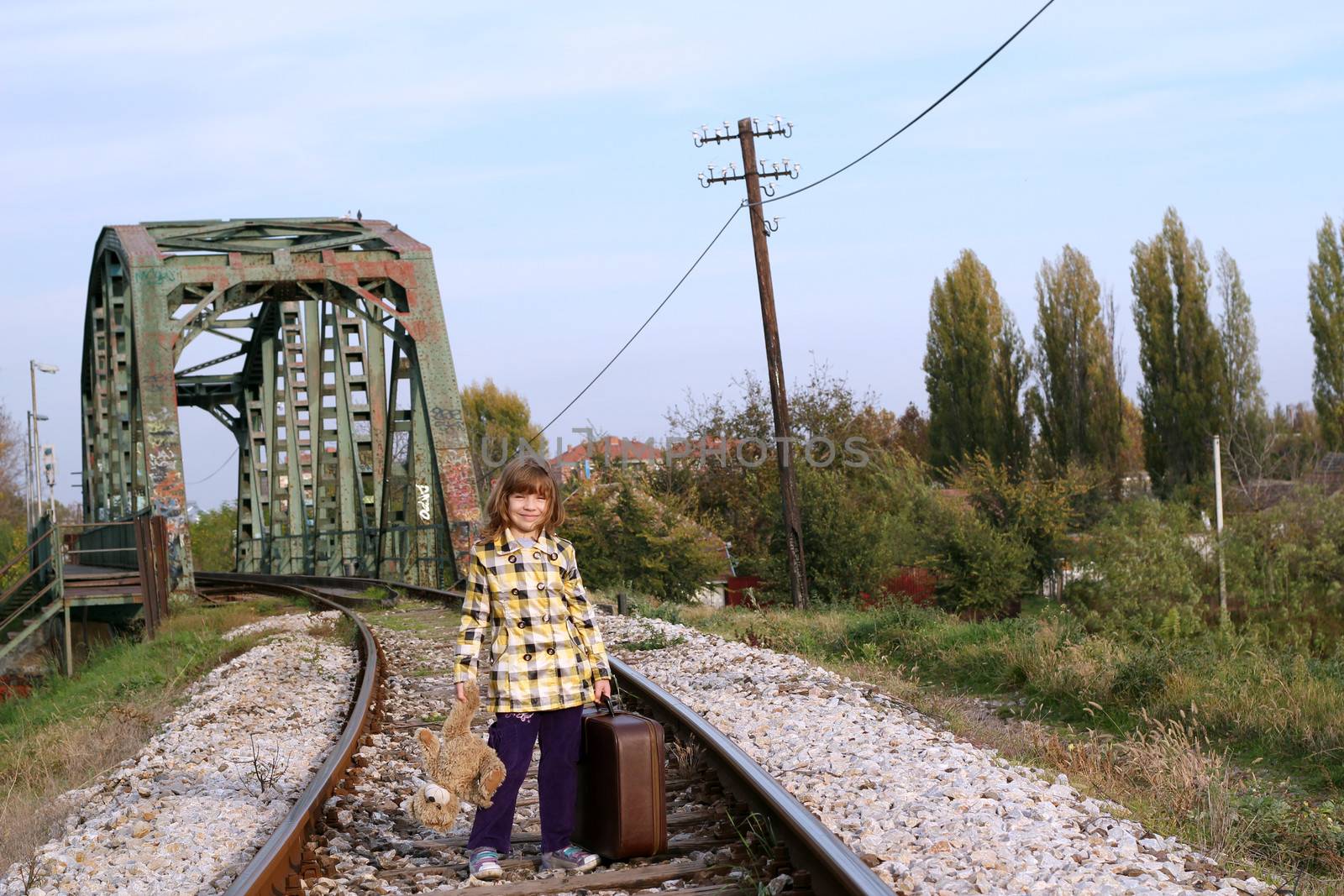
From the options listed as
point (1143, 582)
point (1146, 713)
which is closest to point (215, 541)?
point (1143, 582)

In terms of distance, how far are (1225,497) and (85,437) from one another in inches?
1264

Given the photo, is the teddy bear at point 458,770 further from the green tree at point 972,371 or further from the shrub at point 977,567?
the green tree at point 972,371

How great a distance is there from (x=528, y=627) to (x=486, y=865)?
2.55 feet

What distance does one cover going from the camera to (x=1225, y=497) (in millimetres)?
39000

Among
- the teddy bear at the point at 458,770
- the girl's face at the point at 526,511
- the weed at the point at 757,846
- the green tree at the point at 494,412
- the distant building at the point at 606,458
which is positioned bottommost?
the weed at the point at 757,846

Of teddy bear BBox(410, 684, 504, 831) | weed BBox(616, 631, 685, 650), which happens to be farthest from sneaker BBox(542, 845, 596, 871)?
weed BBox(616, 631, 685, 650)

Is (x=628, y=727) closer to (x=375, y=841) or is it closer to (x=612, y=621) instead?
(x=375, y=841)

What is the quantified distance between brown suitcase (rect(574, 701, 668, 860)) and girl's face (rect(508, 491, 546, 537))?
70 cm

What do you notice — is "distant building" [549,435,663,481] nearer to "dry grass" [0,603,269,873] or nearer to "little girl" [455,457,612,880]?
"dry grass" [0,603,269,873]

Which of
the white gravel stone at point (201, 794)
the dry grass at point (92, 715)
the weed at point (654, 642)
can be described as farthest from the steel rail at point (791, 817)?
the weed at point (654, 642)

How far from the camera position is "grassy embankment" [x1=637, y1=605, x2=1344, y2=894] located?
5.02 meters

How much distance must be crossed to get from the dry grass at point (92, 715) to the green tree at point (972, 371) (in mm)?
35896

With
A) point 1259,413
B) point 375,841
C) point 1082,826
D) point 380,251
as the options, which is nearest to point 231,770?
point 375,841

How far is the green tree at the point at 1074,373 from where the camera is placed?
4631cm
